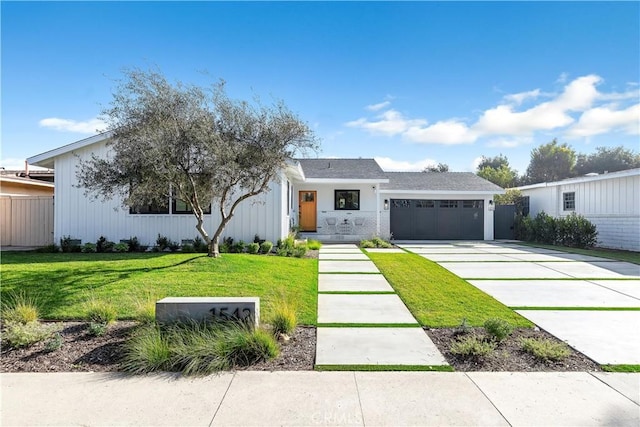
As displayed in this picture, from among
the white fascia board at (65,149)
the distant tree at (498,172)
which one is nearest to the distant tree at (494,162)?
the distant tree at (498,172)

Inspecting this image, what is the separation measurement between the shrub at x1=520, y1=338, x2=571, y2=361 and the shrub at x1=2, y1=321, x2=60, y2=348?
5520 mm

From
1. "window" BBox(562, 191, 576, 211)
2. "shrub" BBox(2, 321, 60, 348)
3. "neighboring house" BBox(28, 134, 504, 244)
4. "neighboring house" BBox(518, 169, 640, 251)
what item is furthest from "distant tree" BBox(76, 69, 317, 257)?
"window" BBox(562, 191, 576, 211)

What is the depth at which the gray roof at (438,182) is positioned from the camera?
1802cm

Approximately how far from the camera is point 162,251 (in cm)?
1140

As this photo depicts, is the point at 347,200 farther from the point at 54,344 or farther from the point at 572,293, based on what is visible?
the point at 54,344

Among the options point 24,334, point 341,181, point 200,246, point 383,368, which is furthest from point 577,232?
point 24,334

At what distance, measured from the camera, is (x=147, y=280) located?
686 cm

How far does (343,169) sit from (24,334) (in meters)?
15.1

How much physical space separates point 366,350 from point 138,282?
468 centimetres

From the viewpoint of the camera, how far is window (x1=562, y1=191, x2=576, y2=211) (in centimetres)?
1692

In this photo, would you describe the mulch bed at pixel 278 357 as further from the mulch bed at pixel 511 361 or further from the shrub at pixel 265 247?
the shrub at pixel 265 247

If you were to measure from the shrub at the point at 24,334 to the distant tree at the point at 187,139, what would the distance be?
333 centimetres

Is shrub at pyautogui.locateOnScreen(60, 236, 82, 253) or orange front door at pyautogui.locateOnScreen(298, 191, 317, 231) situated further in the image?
orange front door at pyautogui.locateOnScreen(298, 191, 317, 231)

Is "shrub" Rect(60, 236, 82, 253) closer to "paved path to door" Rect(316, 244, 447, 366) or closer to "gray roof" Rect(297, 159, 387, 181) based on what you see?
"paved path to door" Rect(316, 244, 447, 366)
